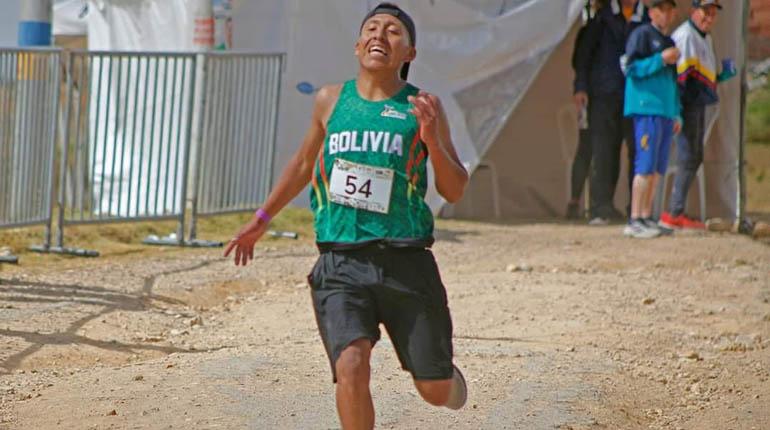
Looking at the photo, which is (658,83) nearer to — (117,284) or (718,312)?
(718,312)

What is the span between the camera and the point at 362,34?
230 inches

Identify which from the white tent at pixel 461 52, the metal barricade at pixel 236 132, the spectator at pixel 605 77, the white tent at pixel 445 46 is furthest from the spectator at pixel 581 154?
the metal barricade at pixel 236 132

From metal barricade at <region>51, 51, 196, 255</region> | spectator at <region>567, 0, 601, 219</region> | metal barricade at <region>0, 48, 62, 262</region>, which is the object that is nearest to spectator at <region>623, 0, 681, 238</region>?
spectator at <region>567, 0, 601, 219</region>

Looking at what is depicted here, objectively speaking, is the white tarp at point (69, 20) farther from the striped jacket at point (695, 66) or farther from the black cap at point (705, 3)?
the black cap at point (705, 3)

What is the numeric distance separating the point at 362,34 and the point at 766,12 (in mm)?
15519

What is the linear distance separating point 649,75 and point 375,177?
7.86m

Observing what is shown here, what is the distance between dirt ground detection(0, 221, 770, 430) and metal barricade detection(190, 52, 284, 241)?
0.55 metres

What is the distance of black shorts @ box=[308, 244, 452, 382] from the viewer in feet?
18.4

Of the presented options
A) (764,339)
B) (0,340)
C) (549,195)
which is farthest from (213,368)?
(549,195)

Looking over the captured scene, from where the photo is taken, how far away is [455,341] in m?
8.95

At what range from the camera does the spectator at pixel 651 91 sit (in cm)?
1302

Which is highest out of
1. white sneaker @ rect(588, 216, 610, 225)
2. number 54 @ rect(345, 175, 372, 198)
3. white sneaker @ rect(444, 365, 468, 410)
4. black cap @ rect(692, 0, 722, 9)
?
black cap @ rect(692, 0, 722, 9)

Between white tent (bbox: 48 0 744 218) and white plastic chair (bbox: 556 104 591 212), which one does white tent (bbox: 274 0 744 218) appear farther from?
white plastic chair (bbox: 556 104 591 212)

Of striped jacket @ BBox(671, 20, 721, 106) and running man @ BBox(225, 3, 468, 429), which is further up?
striped jacket @ BBox(671, 20, 721, 106)
